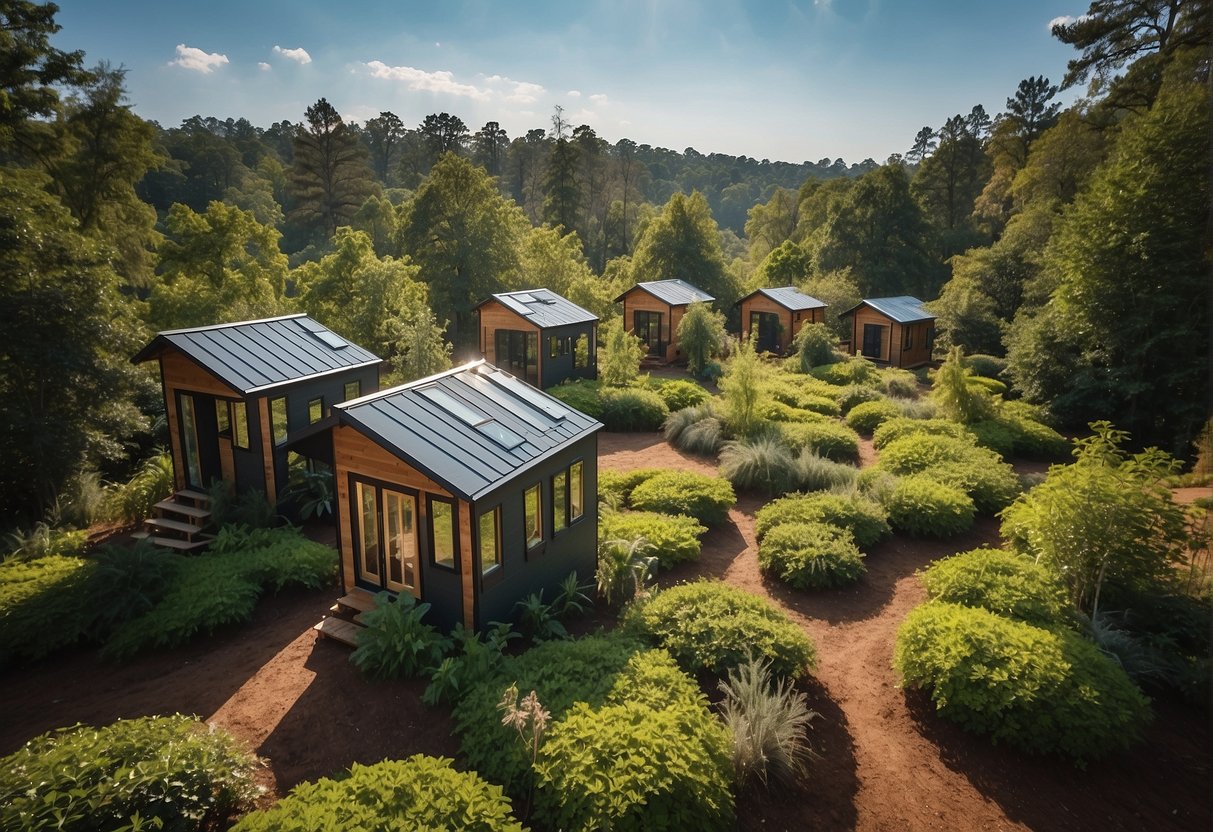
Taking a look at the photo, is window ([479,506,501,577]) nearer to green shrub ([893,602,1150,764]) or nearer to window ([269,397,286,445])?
green shrub ([893,602,1150,764])

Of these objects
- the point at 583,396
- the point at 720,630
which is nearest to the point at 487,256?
the point at 583,396

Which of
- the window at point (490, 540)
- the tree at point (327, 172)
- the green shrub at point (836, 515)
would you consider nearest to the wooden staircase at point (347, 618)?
the window at point (490, 540)

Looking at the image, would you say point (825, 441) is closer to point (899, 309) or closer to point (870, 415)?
point (870, 415)

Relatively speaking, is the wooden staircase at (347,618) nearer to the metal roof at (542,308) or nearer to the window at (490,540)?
the window at (490,540)

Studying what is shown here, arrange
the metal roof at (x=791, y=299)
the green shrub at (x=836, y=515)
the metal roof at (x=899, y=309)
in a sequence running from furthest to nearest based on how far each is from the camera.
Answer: the metal roof at (x=791, y=299) → the metal roof at (x=899, y=309) → the green shrub at (x=836, y=515)

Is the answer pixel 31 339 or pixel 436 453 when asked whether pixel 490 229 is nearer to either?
pixel 31 339
